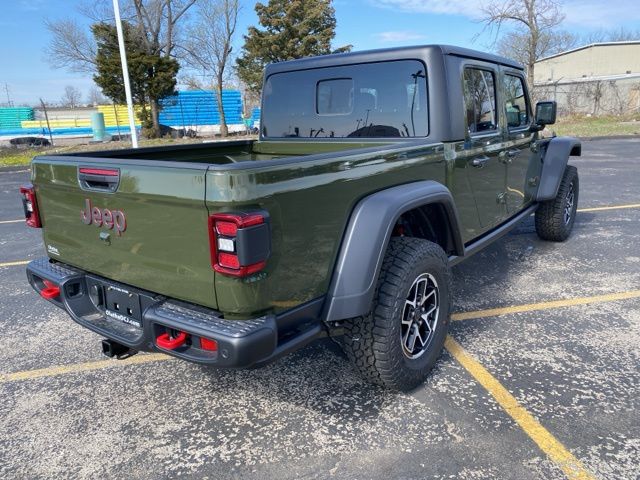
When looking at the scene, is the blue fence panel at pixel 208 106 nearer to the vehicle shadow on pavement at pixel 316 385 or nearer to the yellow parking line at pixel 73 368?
the yellow parking line at pixel 73 368

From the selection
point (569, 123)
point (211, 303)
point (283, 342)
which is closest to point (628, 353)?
point (283, 342)

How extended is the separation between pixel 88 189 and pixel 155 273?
1.92ft

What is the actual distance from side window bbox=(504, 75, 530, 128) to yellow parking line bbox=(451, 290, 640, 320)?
155 centimetres

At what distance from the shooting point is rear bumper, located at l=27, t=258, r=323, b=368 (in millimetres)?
2021

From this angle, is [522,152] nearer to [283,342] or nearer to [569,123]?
[283,342]

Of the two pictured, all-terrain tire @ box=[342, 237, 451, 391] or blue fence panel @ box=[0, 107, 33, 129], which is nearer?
all-terrain tire @ box=[342, 237, 451, 391]

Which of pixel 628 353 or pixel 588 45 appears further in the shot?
pixel 588 45

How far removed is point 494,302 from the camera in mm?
4141

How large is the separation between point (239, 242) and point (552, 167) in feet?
14.2

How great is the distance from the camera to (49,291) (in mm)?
2832

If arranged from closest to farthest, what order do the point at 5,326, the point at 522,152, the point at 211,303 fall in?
the point at 211,303
the point at 5,326
the point at 522,152

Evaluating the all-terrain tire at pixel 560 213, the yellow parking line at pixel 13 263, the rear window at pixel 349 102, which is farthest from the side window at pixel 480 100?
the yellow parking line at pixel 13 263

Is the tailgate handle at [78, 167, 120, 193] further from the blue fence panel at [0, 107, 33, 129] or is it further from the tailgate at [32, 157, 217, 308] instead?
the blue fence panel at [0, 107, 33, 129]

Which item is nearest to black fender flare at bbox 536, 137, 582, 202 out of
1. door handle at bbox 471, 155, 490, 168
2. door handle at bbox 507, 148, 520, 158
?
door handle at bbox 507, 148, 520, 158
